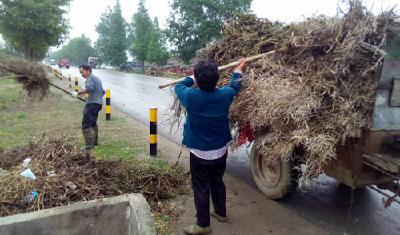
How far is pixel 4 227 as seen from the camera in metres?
2.95

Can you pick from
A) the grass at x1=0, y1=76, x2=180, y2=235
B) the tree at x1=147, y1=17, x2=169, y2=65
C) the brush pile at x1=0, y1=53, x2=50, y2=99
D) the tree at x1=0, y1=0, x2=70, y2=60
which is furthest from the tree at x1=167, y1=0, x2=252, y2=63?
the brush pile at x1=0, y1=53, x2=50, y2=99

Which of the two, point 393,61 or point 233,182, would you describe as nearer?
point 393,61

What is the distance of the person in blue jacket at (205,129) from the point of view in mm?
3783

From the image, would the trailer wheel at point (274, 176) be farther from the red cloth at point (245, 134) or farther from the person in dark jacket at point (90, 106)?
the person in dark jacket at point (90, 106)

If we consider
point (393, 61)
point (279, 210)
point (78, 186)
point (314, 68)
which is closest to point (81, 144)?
point (78, 186)

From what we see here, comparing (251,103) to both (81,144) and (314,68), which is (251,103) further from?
(81,144)

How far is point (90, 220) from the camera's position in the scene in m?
3.29

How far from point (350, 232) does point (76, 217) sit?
2.95 meters

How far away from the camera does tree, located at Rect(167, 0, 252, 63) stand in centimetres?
3759

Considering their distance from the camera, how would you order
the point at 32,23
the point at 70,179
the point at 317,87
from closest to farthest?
1. the point at 317,87
2. the point at 70,179
3. the point at 32,23

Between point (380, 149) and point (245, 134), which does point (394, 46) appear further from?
point (245, 134)

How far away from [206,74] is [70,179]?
7.24 feet

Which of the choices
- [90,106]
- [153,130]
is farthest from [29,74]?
[153,130]

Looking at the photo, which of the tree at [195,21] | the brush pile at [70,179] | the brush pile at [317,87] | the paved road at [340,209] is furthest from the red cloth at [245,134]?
the tree at [195,21]
